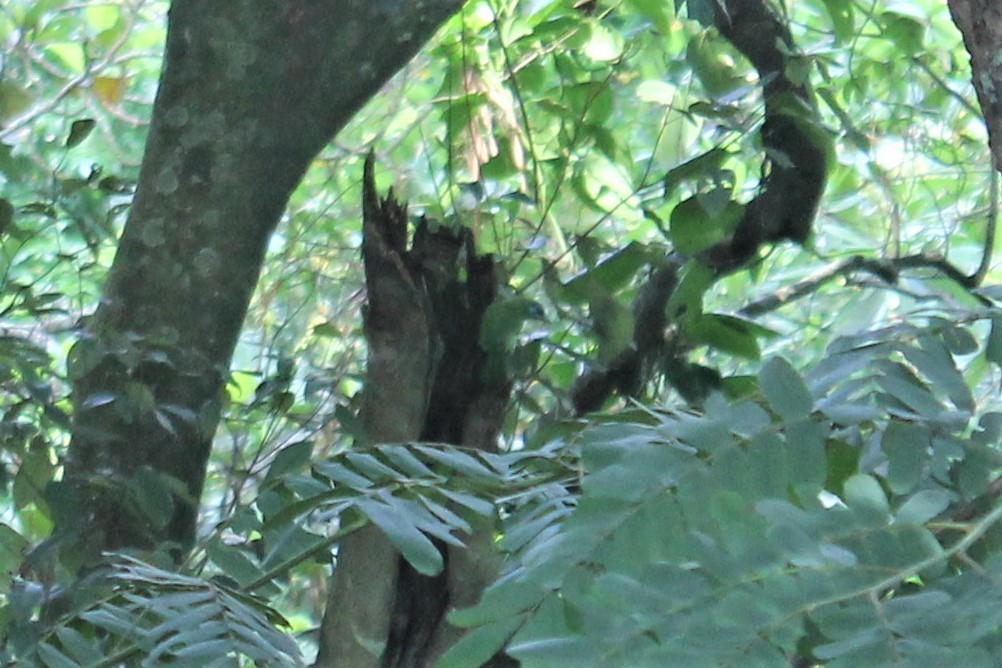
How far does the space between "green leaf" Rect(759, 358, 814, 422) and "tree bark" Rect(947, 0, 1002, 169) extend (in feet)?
0.59

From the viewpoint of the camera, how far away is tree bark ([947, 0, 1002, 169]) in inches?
22.7

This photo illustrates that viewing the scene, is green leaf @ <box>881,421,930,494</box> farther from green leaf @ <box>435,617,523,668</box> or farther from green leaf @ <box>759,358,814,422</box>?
green leaf @ <box>435,617,523,668</box>

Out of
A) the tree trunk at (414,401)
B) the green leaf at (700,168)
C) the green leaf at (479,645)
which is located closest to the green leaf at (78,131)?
the tree trunk at (414,401)

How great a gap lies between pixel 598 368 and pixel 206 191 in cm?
38

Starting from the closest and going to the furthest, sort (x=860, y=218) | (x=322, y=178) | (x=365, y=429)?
(x=365, y=429)
(x=860, y=218)
(x=322, y=178)

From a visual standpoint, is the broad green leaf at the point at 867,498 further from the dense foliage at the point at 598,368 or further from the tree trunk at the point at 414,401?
the tree trunk at the point at 414,401

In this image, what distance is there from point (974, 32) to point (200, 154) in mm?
Result: 631

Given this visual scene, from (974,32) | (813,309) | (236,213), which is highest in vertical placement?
(236,213)

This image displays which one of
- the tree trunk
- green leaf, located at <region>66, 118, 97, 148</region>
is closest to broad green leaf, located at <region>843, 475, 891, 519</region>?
the tree trunk

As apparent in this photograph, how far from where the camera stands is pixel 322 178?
1.65 meters

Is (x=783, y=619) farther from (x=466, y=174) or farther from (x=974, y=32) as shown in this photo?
(x=466, y=174)

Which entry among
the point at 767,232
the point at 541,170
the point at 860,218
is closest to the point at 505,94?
the point at 541,170

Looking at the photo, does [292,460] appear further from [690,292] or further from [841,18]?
[841,18]

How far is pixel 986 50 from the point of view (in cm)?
58
